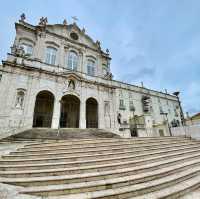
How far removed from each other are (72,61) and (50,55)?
3.07 m

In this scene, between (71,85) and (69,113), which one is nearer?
(71,85)

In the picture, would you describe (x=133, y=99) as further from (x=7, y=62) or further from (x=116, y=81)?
(x=7, y=62)

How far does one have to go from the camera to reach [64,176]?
4309 mm

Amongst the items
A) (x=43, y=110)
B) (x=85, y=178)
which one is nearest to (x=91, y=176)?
(x=85, y=178)

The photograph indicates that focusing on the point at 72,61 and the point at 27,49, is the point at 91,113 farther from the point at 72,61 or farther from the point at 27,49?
the point at 27,49

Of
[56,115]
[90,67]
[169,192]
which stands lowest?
[169,192]

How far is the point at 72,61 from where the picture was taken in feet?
63.1

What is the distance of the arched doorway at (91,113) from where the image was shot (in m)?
18.9

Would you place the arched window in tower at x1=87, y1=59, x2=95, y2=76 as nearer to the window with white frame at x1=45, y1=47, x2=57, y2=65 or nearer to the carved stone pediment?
the carved stone pediment

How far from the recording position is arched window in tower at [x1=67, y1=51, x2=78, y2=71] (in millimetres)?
18734

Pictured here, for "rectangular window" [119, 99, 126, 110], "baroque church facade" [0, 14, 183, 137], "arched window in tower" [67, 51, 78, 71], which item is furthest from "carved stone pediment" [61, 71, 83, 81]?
"rectangular window" [119, 99, 126, 110]

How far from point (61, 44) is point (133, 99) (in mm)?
15061

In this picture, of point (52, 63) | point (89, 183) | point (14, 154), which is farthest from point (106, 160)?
point (52, 63)

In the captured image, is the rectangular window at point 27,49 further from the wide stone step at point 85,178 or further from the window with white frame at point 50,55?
the wide stone step at point 85,178
